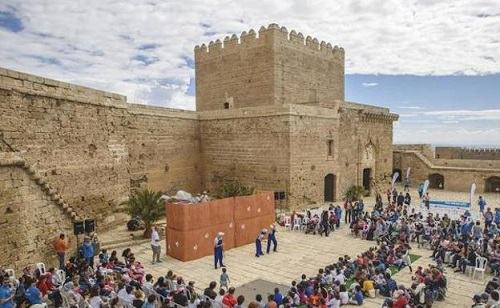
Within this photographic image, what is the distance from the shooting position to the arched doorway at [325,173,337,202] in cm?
2375

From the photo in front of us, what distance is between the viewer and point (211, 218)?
14.1 m

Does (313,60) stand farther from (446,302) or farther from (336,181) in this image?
(446,302)

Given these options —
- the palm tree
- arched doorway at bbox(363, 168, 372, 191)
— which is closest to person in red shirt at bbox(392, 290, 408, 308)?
the palm tree

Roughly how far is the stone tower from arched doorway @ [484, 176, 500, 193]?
12932 millimetres

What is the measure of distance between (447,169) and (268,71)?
17083 mm

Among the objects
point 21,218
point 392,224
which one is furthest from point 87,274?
point 392,224

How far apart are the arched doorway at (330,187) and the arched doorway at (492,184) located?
13.5 meters

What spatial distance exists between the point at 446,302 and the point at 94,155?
45.2 ft

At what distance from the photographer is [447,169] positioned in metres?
29.9

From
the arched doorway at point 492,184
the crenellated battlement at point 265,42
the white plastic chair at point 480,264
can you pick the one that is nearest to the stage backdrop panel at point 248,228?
the white plastic chair at point 480,264

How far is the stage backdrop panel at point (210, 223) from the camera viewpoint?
1334 centimetres

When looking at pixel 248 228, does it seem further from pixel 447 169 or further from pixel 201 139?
pixel 447 169

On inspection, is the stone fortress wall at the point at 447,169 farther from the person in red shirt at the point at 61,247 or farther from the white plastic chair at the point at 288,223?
the person in red shirt at the point at 61,247

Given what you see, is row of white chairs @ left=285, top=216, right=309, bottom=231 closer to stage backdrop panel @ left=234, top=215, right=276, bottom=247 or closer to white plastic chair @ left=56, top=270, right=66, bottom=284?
stage backdrop panel @ left=234, top=215, right=276, bottom=247
